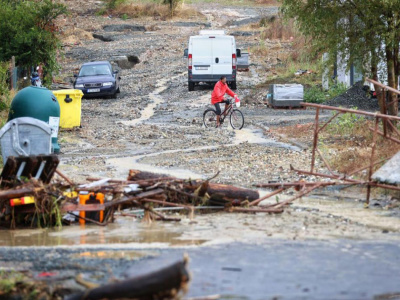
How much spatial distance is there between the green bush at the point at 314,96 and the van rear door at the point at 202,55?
14.9ft

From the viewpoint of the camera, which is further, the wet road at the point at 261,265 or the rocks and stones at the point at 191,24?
the rocks and stones at the point at 191,24

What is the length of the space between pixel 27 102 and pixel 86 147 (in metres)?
2.64

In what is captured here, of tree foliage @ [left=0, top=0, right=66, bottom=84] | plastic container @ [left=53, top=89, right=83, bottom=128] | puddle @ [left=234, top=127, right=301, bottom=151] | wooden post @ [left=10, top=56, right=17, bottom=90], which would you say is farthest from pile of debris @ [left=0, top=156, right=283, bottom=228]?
tree foliage @ [left=0, top=0, right=66, bottom=84]

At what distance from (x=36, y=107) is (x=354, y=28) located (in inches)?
317

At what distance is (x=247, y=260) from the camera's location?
8.85m

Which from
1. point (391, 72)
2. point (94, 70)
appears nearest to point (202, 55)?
point (94, 70)

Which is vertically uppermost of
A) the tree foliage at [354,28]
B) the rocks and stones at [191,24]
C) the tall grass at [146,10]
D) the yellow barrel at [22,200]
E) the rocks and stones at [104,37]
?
the tall grass at [146,10]

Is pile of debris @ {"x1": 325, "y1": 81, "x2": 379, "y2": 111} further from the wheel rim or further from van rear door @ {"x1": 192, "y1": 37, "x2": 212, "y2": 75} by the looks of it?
van rear door @ {"x1": 192, "y1": 37, "x2": 212, "y2": 75}

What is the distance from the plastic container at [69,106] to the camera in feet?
79.6

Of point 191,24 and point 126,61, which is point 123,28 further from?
point 126,61

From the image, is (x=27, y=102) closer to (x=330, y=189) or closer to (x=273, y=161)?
(x=273, y=161)

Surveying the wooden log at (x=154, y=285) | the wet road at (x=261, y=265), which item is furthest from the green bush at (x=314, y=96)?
the wooden log at (x=154, y=285)

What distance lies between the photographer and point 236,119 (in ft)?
82.2

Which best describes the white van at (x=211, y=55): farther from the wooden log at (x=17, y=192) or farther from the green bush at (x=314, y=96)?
the wooden log at (x=17, y=192)
